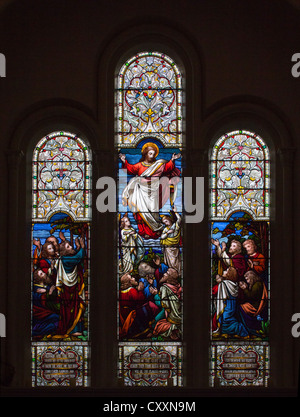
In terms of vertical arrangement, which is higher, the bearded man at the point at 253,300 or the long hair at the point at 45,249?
the long hair at the point at 45,249

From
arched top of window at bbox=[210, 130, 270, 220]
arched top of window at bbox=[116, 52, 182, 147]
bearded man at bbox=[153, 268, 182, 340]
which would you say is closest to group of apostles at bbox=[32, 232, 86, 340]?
bearded man at bbox=[153, 268, 182, 340]

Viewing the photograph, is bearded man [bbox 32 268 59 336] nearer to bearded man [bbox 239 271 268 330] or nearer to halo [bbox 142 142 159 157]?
halo [bbox 142 142 159 157]

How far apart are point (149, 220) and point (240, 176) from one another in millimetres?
1587

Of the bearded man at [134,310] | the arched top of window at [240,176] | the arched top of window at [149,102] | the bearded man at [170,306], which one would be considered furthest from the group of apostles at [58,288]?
the arched top of window at [240,176]

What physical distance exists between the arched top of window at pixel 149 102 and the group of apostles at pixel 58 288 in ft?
6.32

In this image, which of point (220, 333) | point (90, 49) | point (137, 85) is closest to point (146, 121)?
point (137, 85)

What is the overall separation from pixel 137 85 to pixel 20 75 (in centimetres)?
184

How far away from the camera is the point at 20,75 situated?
518 inches

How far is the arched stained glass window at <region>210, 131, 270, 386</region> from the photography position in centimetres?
1277

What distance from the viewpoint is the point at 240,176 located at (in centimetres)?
1325

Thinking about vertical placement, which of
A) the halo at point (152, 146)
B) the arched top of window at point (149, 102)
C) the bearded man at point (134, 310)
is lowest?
the bearded man at point (134, 310)

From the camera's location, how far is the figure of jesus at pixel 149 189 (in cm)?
1316

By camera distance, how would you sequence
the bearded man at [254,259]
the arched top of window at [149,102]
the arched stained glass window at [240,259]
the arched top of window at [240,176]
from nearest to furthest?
1. the arched stained glass window at [240,259]
2. the bearded man at [254,259]
3. the arched top of window at [240,176]
4. the arched top of window at [149,102]

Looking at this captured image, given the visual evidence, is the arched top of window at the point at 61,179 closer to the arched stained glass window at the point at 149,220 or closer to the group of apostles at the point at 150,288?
the arched stained glass window at the point at 149,220
